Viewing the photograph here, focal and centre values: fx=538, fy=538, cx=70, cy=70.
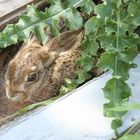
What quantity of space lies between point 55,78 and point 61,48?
0.17 metres

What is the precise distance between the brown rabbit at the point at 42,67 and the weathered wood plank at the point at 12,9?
0.53ft

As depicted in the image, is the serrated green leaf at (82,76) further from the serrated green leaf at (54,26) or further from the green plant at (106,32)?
the serrated green leaf at (54,26)

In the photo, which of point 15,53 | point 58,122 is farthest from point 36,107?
point 15,53

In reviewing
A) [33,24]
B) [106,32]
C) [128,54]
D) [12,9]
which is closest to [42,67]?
[12,9]

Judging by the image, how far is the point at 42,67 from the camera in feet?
9.52

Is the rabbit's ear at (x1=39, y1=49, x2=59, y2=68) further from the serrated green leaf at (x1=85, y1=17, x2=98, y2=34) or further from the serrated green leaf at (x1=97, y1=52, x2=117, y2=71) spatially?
the serrated green leaf at (x1=97, y1=52, x2=117, y2=71)

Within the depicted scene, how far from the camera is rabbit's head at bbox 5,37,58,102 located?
9.18 ft

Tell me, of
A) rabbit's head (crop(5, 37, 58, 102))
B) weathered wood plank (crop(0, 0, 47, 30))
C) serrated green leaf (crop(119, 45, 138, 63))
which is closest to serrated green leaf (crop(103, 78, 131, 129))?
serrated green leaf (crop(119, 45, 138, 63))

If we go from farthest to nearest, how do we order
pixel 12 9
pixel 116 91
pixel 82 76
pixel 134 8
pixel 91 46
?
pixel 12 9 → pixel 82 76 → pixel 91 46 → pixel 134 8 → pixel 116 91

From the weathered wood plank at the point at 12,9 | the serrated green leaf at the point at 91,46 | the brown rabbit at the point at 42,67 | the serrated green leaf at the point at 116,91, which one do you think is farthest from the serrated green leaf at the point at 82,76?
the weathered wood plank at the point at 12,9

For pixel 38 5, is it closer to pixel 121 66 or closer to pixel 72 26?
pixel 72 26

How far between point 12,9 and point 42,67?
37cm

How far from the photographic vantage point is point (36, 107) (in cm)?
247

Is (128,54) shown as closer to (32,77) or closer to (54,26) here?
(54,26)
